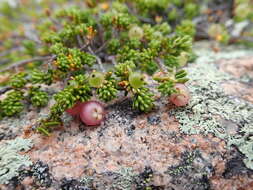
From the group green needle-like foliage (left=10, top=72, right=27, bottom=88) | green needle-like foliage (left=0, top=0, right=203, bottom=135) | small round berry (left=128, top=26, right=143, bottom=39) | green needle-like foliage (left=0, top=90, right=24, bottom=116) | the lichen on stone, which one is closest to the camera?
the lichen on stone

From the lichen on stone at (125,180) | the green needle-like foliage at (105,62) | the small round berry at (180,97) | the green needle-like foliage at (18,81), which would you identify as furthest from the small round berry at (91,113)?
the green needle-like foliage at (18,81)

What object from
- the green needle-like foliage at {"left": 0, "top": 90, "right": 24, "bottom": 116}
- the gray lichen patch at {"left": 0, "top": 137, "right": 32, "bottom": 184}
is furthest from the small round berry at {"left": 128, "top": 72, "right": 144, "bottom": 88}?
the green needle-like foliage at {"left": 0, "top": 90, "right": 24, "bottom": 116}

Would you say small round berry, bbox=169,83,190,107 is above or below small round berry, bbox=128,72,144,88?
below

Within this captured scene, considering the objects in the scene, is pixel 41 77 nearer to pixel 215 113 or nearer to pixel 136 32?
pixel 136 32

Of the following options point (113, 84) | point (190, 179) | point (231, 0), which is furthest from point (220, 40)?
point (190, 179)

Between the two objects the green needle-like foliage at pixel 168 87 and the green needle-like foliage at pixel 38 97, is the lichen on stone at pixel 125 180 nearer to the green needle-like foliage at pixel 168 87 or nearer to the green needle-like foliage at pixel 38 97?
the green needle-like foliage at pixel 168 87

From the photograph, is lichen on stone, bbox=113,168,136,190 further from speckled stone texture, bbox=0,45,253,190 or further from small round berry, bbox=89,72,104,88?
small round berry, bbox=89,72,104,88

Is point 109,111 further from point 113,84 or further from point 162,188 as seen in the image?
point 162,188
